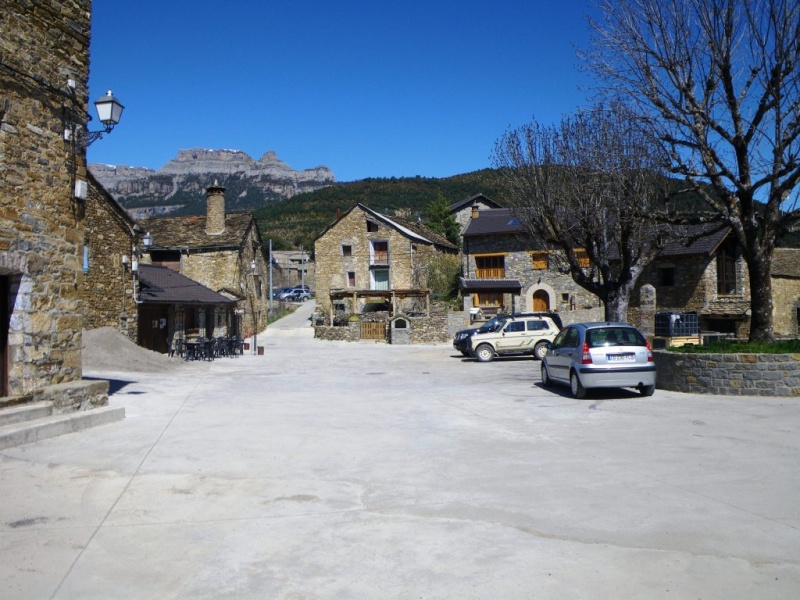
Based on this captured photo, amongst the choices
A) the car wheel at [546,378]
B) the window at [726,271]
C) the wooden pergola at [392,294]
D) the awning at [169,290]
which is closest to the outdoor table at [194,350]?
the awning at [169,290]

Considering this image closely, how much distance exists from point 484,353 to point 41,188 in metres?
17.1

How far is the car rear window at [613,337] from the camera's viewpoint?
12.4m

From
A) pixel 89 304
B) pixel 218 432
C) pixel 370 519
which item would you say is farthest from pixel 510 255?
pixel 370 519

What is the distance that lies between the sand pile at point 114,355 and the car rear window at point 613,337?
1293 cm

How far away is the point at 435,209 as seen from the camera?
62.6 m

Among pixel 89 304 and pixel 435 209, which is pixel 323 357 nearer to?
pixel 89 304

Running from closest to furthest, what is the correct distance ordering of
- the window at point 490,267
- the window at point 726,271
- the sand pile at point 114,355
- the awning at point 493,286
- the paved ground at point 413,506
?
the paved ground at point 413,506
the sand pile at point 114,355
the window at point 726,271
the awning at point 493,286
the window at point 490,267

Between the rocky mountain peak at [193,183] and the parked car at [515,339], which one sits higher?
the rocky mountain peak at [193,183]

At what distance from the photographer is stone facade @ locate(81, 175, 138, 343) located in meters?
22.0

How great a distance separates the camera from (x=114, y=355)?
19.4m

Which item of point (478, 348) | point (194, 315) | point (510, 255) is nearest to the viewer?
point (478, 348)

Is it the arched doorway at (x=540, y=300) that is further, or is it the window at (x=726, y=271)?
the arched doorway at (x=540, y=300)

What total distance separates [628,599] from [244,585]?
227cm

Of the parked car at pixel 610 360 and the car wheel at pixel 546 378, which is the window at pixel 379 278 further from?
the parked car at pixel 610 360
